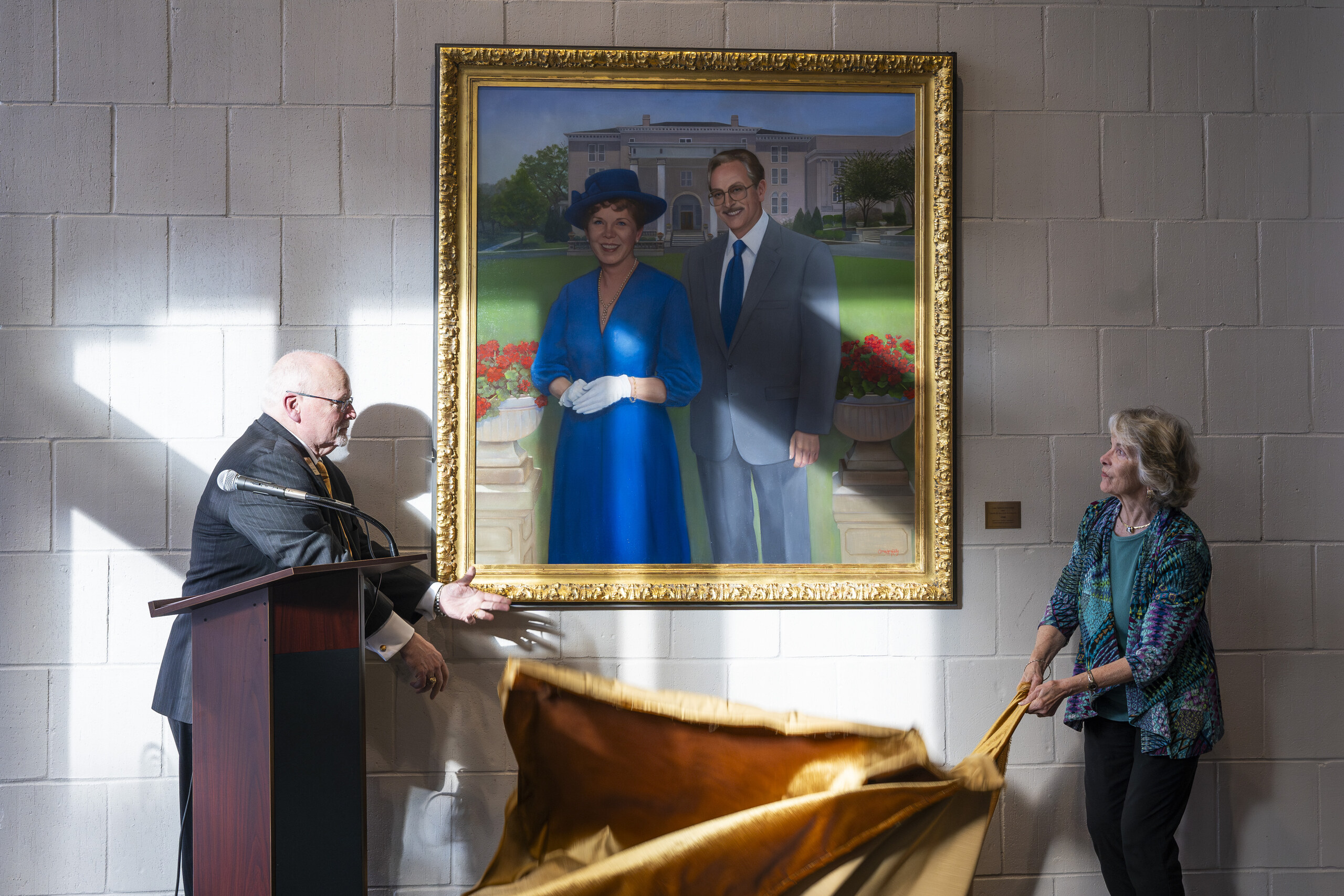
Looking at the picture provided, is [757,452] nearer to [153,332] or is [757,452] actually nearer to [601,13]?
[601,13]

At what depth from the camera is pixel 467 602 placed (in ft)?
7.49

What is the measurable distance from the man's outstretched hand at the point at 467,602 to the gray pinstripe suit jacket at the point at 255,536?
0.15 metres

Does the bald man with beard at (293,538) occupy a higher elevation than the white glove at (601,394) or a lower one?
lower

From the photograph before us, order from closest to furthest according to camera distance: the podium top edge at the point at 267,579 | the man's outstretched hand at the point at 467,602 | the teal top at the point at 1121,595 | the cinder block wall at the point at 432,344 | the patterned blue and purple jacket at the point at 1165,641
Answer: the podium top edge at the point at 267,579 < the patterned blue and purple jacket at the point at 1165,641 < the teal top at the point at 1121,595 < the man's outstretched hand at the point at 467,602 < the cinder block wall at the point at 432,344

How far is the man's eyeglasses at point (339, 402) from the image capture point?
2.21 meters

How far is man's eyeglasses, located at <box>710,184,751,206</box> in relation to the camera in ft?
8.44

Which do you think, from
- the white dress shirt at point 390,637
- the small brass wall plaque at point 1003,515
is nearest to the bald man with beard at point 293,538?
the white dress shirt at point 390,637

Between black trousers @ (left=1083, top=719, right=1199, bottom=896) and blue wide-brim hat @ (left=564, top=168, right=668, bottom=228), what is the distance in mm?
1992

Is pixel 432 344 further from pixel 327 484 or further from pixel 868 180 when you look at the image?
pixel 868 180

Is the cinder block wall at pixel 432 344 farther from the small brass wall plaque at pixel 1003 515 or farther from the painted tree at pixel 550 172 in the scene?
the painted tree at pixel 550 172

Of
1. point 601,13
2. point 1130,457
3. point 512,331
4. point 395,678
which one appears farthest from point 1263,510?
point 395,678

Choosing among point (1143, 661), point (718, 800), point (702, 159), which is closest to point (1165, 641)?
point (1143, 661)

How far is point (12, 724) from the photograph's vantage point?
8.13ft

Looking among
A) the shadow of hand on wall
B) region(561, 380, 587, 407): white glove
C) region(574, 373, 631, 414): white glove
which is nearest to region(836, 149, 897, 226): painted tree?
region(574, 373, 631, 414): white glove
